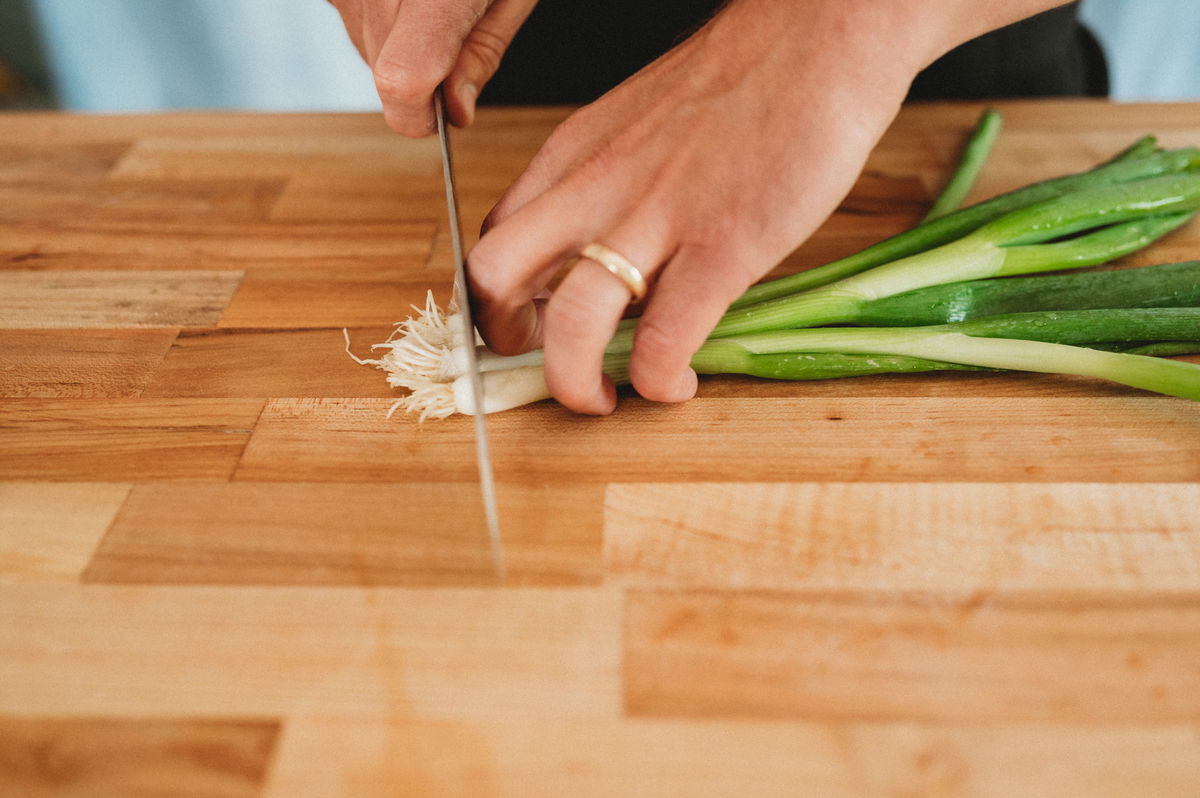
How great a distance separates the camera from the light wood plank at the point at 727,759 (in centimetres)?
77

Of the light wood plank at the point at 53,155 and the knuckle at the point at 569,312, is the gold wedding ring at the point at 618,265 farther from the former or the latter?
the light wood plank at the point at 53,155

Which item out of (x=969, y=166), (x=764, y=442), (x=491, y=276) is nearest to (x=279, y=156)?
(x=491, y=276)

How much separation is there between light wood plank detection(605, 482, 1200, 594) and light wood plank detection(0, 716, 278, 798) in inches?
15.1

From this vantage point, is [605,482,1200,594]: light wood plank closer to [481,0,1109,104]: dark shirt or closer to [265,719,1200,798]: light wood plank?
[265,719,1200,798]: light wood plank

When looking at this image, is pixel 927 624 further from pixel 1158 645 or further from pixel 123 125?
pixel 123 125

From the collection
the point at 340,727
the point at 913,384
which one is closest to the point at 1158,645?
the point at 913,384

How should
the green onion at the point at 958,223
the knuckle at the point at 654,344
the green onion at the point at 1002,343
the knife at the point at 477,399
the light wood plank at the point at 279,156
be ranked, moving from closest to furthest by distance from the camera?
the knife at the point at 477,399
the knuckle at the point at 654,344
the green onion at the point at 1002,343
the green onion at the point at 958,223
the light wood plank at the point at 279,156

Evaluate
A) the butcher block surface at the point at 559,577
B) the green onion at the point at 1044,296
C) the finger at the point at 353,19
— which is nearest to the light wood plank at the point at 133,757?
the butcher block surface at the point at 559,577

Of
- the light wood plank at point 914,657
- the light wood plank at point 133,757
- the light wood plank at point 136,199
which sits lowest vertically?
the light wood plank at point 914,657

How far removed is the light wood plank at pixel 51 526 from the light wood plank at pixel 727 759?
0.36m

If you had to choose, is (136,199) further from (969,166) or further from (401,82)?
(969,166)

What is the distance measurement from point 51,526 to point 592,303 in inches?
25.9

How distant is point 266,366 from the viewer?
4.02 feet

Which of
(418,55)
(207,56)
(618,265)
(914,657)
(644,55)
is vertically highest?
(418,55)
